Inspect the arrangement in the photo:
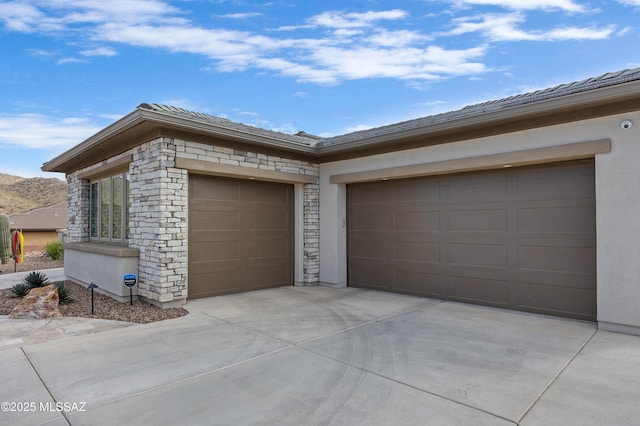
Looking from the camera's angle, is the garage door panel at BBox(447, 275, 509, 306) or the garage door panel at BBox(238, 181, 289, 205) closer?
the garage door panel at BBox(447, 275, 509, 306)

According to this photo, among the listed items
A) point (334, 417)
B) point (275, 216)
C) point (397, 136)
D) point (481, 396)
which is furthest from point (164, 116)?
point (481, 396)

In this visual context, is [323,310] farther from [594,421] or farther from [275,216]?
[594,421]

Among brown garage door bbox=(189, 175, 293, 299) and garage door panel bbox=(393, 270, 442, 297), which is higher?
brown garage door bbox=(189, 175, 293, 299)

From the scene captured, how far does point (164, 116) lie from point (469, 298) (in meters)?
6.46

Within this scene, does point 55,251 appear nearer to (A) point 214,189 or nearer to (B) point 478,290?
(A) point 214,189

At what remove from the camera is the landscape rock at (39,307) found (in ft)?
19.3

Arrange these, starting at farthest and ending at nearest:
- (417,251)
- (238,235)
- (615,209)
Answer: (238,235), (417,251), (615,209)

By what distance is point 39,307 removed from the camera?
235 inches

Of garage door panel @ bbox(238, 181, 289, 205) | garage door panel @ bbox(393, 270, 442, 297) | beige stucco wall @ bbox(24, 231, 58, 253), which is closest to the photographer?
garage door panel @ bbox(393, 270, 442, 297)

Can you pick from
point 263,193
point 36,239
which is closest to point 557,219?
point 263,193

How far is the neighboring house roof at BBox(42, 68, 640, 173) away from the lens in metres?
4.98

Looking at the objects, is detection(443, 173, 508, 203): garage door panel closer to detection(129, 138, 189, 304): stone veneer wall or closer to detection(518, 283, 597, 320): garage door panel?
detection(518, 283, 597, 320): garage door panel

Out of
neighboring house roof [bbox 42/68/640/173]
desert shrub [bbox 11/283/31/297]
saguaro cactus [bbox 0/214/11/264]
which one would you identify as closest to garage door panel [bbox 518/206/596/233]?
neighboring house roof [bbox 42/68/640/173]

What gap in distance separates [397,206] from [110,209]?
23.3 ft
